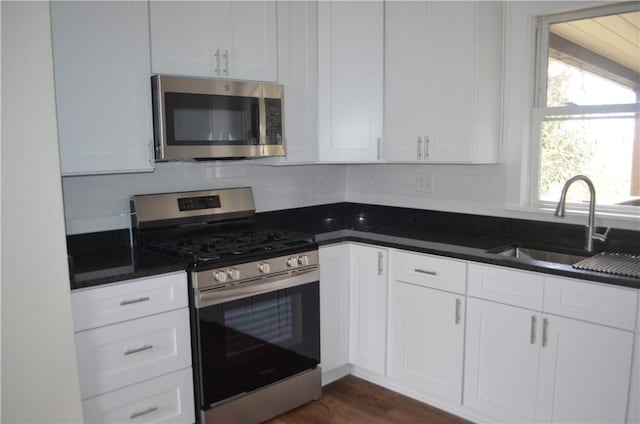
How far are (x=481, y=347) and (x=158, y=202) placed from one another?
5.86 feet

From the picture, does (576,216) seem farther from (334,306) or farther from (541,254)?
(334,306)

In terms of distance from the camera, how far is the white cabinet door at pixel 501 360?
239 cm

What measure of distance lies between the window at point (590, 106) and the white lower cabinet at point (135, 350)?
203cm

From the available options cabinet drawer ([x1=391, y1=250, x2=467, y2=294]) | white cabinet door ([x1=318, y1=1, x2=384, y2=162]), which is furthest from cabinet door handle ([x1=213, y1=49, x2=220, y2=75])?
cabinet drawer ([x1=391, y1=250, x2=467, y2=294])

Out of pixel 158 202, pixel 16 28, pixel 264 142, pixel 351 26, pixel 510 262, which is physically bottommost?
pixel 510 262

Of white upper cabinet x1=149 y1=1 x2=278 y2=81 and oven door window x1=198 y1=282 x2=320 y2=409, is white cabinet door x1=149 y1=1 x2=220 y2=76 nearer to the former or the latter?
white upper cabinet x1=149 y1=1 x2=278 y2=81

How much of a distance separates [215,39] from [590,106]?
193 cm

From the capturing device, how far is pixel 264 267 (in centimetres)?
257

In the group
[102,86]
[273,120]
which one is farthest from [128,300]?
[273,120]

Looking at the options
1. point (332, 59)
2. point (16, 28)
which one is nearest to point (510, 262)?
point (332, 59)

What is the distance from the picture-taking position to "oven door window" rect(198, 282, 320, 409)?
7.97ft

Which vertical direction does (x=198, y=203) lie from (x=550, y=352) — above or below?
above

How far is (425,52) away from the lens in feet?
9.59

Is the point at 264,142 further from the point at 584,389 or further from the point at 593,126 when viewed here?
the point at 584,389
